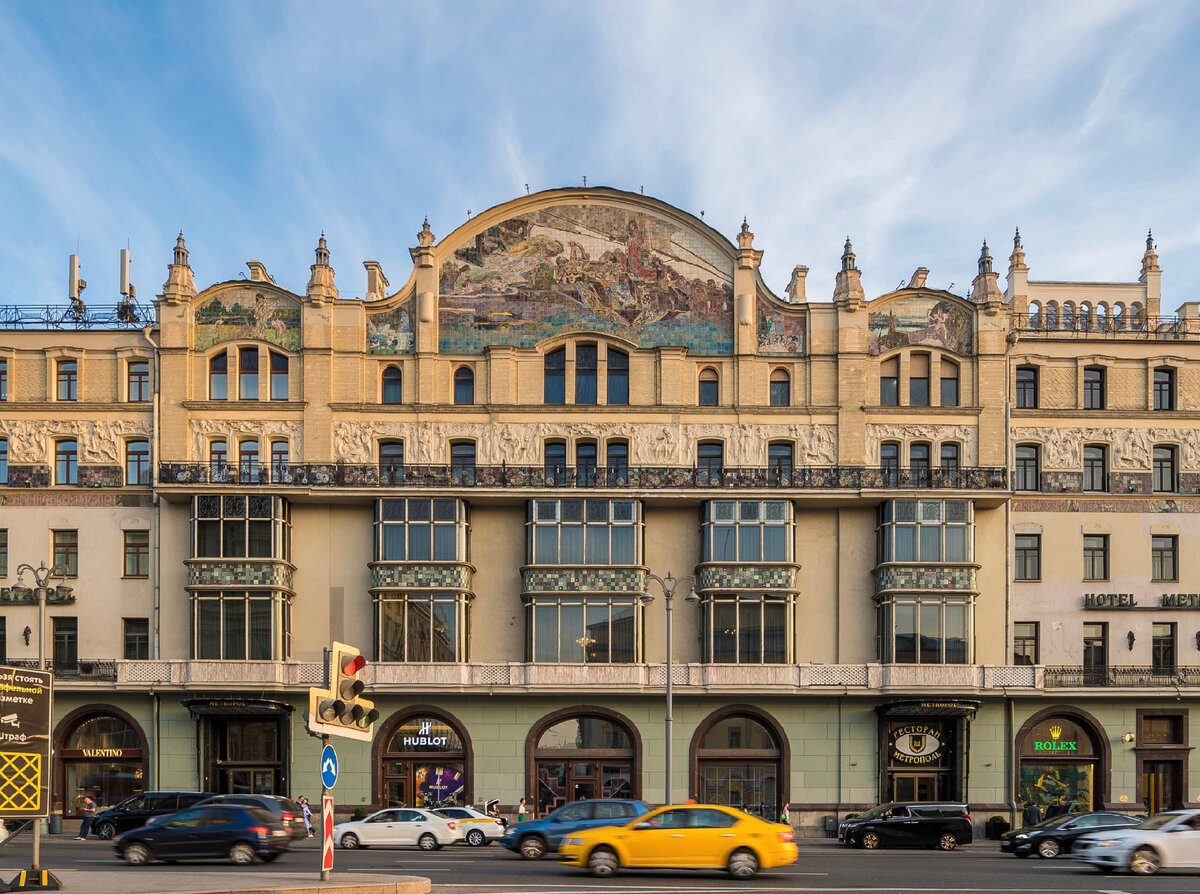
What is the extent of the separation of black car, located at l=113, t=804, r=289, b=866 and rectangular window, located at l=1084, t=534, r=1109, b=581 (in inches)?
1344

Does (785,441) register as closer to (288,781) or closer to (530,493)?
(530,493)

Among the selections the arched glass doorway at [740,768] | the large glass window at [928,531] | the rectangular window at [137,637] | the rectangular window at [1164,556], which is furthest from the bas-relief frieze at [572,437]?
the rectangular window at [1164,556]

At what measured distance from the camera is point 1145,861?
97.9 feet

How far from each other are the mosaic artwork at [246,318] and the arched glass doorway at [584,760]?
63.0 ft

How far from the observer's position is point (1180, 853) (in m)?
29.8

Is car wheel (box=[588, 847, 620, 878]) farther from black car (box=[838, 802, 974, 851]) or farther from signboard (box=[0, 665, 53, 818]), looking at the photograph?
black car (box=[838, 802, 974, 851])

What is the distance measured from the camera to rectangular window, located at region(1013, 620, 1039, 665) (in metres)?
51.7

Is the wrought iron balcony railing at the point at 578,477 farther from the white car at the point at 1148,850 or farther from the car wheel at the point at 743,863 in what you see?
the car wheel at the point at 743,863

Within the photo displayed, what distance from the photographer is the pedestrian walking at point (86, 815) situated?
4288 centimetres

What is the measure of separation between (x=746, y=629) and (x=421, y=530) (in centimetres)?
1307

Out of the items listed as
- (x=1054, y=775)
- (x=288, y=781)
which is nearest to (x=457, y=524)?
(x=288, y=781)

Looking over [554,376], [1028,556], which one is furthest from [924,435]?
→ [554,376]

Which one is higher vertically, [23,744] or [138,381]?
[138,381]

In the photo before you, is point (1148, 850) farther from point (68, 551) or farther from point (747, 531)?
point (68, 551)
